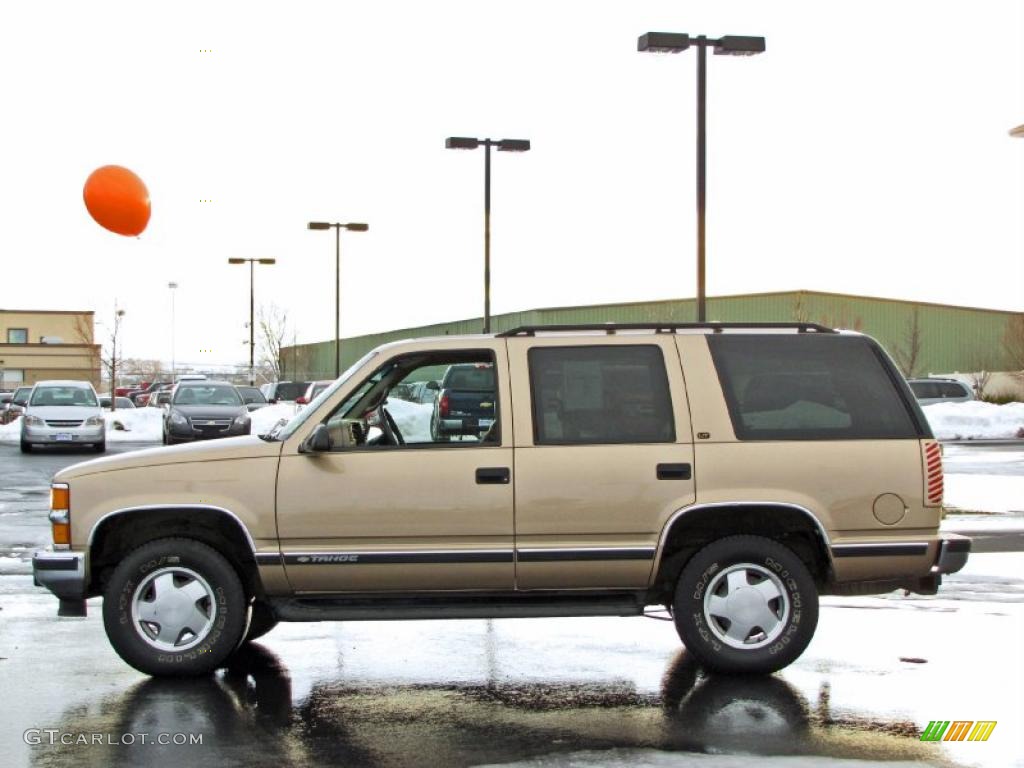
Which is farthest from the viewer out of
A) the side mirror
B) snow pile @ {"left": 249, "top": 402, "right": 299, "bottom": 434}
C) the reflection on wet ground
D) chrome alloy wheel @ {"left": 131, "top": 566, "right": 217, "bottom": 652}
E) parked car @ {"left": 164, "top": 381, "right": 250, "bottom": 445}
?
snow pile @ {"left": 249, "top": 402, "right": 299, "bottom": 434}

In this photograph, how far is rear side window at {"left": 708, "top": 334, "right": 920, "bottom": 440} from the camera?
762 cm

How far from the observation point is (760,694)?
23.4ft

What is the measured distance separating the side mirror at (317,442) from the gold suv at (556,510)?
14 millimetres

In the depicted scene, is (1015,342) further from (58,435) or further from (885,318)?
(58,435)

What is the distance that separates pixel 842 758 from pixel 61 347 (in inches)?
4261

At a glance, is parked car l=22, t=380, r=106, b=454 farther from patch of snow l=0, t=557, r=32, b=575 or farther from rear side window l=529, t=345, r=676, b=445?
rear side window l=529, t=345, r=676, b=445

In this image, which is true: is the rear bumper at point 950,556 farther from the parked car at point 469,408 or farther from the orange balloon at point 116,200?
the orange balloon at point 116,200

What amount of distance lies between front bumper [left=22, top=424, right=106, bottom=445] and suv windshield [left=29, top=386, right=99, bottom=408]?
81 cm

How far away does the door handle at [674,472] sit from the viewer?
7457mm

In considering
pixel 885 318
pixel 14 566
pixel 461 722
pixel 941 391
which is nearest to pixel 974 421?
pixel 941 391

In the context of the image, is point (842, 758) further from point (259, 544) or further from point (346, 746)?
point (259, 544)

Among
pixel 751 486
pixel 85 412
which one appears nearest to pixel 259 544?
pixel 751 486

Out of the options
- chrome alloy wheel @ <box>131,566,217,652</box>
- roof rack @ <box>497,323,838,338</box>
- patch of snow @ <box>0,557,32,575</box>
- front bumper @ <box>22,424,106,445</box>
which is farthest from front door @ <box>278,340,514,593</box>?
front bumper @ <box>22,424,106,445</box>

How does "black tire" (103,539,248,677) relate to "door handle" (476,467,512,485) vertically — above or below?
below
